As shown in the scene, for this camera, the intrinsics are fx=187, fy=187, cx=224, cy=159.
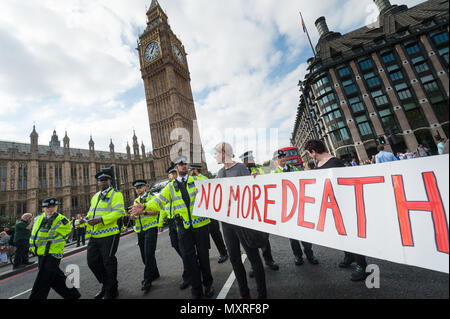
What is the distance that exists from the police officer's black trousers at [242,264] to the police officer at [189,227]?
0.54 m

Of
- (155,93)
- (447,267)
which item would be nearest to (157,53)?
(155,93)

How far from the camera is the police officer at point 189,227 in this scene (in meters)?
2.67

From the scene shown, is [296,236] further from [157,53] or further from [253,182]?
[157,53]

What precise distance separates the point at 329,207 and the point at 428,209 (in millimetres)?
734

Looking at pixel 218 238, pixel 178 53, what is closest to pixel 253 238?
pixel 218 238

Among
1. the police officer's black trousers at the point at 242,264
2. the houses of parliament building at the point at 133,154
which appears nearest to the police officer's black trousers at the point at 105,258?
the police officer's black trousers at the point at 242,264

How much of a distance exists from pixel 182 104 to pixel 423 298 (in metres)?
49.1

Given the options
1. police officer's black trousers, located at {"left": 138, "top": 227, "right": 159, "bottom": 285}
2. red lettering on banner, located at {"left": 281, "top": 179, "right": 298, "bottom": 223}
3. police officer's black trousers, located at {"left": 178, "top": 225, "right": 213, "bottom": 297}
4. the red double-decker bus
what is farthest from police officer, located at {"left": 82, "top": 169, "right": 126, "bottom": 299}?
the red double-decker bus

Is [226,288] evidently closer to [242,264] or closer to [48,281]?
[242,264]

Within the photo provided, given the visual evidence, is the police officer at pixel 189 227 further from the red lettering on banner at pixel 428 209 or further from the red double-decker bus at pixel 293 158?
the red double-decker bus at pixel 293 158

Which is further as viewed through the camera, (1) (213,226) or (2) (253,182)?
(1) (213,226)

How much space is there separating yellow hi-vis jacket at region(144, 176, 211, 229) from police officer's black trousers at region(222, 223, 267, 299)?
521 mm

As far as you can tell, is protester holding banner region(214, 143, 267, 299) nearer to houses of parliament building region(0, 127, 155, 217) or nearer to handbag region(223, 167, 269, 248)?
handbag region(223, 167, 269, 248)
